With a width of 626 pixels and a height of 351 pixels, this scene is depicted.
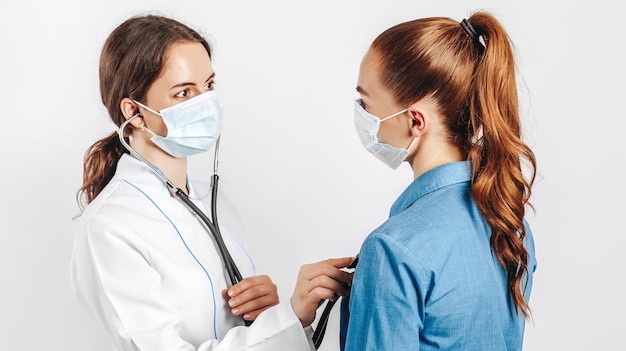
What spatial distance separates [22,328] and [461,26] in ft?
5.92

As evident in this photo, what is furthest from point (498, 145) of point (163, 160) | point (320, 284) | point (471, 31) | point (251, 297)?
point (163, 160)

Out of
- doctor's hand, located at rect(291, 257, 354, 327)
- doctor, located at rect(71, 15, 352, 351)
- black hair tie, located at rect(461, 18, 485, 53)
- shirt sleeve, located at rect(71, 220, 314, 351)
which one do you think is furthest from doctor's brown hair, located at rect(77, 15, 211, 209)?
black hair tie, located at rect(461, 18, 485, 53)

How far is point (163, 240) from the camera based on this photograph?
160 cm

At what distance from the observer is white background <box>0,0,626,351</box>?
2.29m

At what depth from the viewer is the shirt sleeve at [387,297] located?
3.88 feet

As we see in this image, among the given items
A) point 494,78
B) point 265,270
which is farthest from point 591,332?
point 494,78

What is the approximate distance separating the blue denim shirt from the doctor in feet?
0.74

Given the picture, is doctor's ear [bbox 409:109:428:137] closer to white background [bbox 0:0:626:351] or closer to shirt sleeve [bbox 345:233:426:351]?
shirt sleeve [bbox 345:233:426:351]

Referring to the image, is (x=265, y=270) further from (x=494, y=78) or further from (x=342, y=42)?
(x=494, y=78)


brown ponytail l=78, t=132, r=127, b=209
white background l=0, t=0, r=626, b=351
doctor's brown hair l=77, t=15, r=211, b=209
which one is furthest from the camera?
white background l=0, t=0, r=626, b=351

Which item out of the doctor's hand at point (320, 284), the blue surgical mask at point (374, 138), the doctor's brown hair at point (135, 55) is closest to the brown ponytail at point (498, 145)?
the blue surgical mask at point (374, 138)

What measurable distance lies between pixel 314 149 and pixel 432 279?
123cm

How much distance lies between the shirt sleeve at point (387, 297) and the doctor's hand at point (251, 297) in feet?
1.55

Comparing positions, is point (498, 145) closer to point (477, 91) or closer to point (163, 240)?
point (477, 91)
